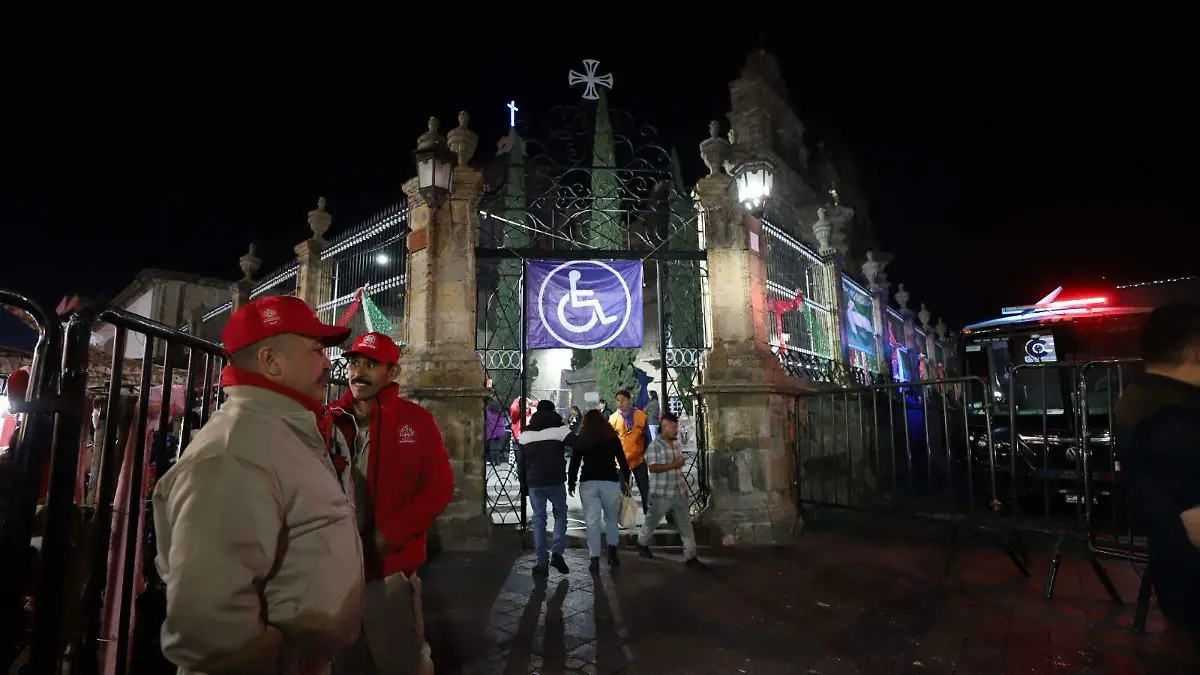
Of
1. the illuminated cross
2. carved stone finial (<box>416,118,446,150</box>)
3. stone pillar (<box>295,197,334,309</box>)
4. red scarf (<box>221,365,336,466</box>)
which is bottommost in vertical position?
red scarf (<box>221,365,336,466</box>)

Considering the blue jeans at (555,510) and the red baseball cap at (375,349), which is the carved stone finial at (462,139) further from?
the red baseball cap at (375,349)

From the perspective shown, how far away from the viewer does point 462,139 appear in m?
8.05

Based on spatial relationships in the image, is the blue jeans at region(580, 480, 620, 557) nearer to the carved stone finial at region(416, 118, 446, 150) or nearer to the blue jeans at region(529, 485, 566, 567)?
the blue jeans at region(529, 485, 566, 567)

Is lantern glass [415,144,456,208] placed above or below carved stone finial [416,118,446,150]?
below

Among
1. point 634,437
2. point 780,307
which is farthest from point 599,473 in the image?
point 780,307

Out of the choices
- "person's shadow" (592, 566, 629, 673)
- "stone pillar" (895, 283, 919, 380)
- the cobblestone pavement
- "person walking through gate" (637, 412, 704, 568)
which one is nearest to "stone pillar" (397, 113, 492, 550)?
the cobblestone pavement

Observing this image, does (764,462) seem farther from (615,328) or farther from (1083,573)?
(1083,573)

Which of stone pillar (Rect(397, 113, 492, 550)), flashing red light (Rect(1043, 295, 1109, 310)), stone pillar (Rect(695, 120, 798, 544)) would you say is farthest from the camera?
flashing red light (Rect(1043, 295, 1109, 310))

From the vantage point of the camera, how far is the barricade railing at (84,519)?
71.9 inches

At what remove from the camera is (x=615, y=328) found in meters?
7.76

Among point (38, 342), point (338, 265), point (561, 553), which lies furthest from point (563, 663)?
A: point (338, 265)

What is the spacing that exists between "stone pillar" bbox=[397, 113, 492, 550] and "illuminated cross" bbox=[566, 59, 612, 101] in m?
1.65

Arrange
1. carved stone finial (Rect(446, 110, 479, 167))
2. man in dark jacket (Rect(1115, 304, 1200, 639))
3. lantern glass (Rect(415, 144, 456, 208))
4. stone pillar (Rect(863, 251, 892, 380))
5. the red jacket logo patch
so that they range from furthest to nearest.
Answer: stone pillar (Rect(863, 251, 892, 380)), carved stone finial (Rect(446, 110, 479, 167)), lantern glass (Rect(415, 144, 456, 208)), the red jacket logo patch, man in dark jacket (Rect(1115, 304, 1200, 639))

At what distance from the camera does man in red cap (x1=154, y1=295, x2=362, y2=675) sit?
1.32 m
